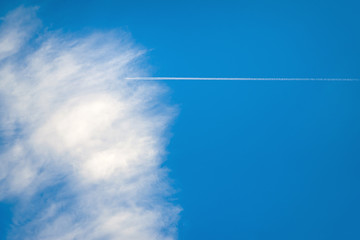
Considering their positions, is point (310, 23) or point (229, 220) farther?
point (310, 23)

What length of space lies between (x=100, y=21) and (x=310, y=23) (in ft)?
18.1

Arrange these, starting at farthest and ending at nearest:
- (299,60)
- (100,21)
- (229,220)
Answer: (100,21) < (299,60) < (229,220)

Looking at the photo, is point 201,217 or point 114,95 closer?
point 201,217

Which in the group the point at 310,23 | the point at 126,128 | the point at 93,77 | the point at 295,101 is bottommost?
the point at 126,128

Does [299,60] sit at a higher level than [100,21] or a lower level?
lower

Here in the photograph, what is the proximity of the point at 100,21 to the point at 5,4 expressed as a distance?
2.55 m

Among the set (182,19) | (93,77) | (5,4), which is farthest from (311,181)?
(5,4)

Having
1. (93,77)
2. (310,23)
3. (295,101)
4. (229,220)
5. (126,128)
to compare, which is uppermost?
(310,23)

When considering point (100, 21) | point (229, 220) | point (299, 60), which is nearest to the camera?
point (229, 220)

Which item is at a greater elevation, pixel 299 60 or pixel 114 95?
pixel 299 60

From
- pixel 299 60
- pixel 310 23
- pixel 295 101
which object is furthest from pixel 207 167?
pixel 310 23

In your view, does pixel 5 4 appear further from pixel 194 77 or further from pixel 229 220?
pixel 229 220

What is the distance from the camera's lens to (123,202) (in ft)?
25.7

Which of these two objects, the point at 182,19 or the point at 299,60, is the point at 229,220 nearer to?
the point at 299,60
